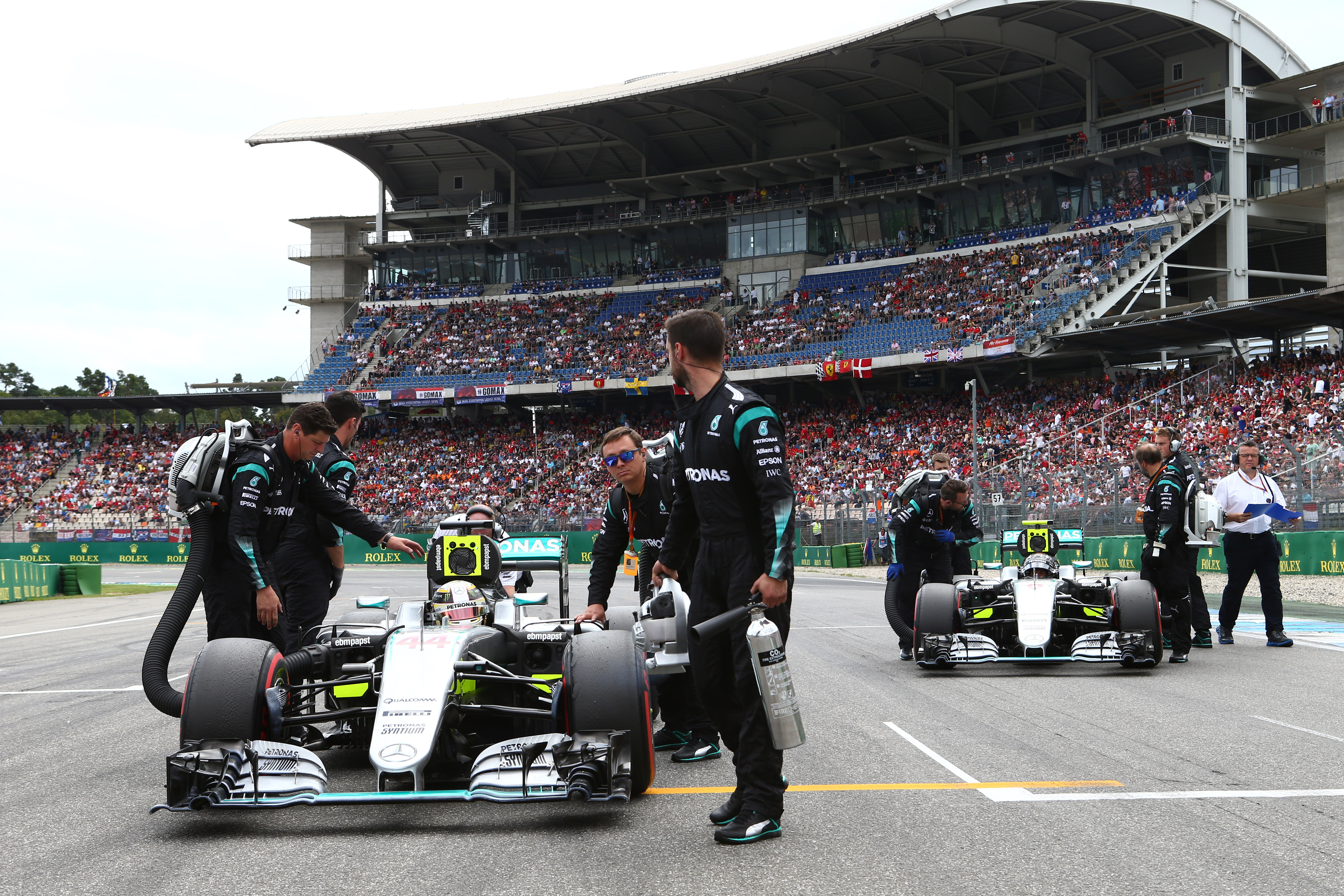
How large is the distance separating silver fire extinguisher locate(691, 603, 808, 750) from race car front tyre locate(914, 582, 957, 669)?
17.1ft

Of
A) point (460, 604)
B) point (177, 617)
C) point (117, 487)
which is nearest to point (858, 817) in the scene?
point (460, 604)

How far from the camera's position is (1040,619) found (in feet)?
31.2

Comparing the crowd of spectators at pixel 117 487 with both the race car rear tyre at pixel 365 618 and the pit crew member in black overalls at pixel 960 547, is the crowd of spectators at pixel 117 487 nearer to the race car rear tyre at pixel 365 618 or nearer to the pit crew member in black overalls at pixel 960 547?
the pit crew member in black overalls at pixel 960 547

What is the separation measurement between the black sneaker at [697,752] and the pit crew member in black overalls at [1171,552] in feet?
17.5

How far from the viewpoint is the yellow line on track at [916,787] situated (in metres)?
5.46

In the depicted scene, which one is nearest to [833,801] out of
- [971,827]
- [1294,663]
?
[971,827]

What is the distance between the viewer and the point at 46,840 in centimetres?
465

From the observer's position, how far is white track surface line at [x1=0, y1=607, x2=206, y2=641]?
15164mm

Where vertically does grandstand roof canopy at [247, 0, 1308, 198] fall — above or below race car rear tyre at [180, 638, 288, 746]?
above

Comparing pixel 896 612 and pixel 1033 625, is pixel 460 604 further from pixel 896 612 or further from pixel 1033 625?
pixel 896 612

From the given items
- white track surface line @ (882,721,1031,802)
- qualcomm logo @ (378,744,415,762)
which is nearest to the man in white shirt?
white track surface line @ (882,721,1031,802)

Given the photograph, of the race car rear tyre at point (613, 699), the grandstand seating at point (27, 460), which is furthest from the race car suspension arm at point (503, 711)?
the grandstand seating at point (27, 460)

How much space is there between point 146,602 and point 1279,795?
70.2ft

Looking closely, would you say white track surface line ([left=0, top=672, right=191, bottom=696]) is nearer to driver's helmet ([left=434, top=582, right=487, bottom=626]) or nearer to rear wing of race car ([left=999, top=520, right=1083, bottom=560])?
driver's helmet ([left=434, top=582, right=487, bottom=626])
